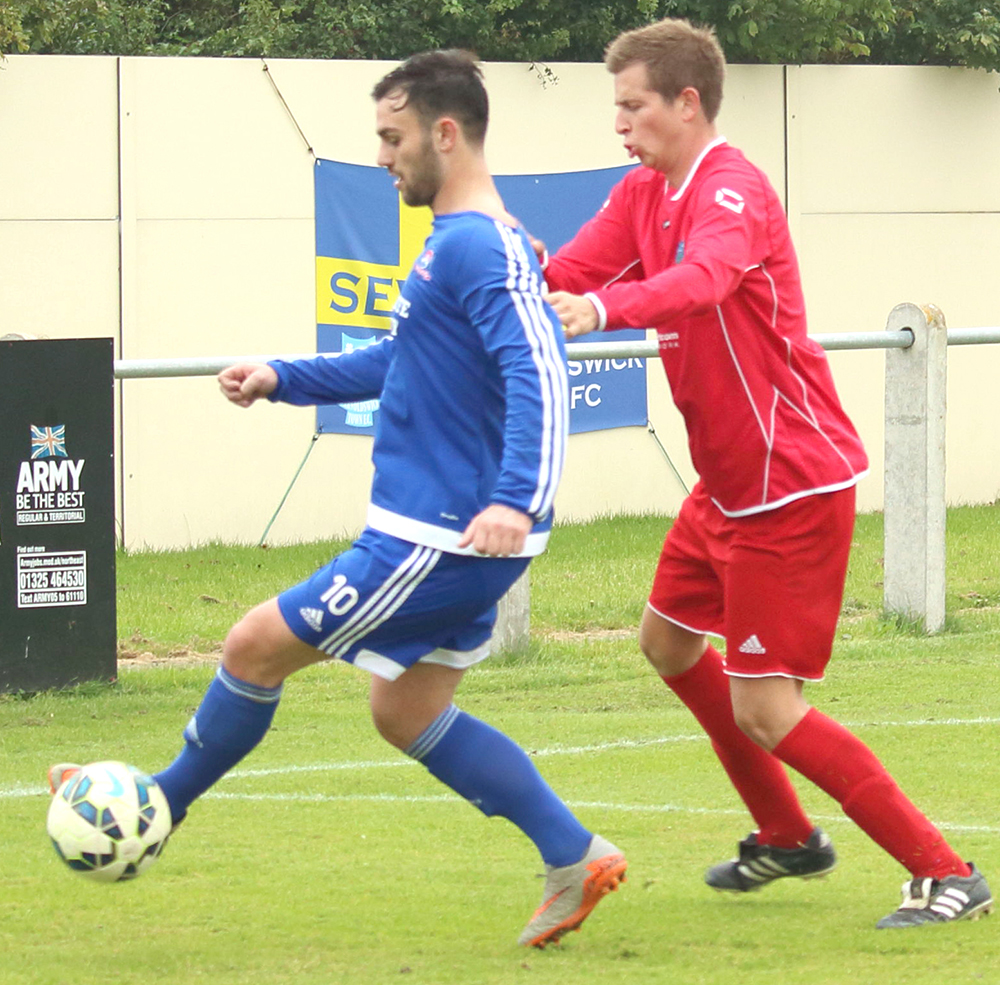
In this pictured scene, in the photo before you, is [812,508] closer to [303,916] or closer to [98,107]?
[303,916]

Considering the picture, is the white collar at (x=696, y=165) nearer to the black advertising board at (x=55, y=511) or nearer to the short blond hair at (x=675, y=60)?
the short blond hair at (x=675, y=60)

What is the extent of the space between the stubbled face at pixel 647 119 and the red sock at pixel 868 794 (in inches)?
56.5

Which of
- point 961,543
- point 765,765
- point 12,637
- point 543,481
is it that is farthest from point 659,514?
point 543,481

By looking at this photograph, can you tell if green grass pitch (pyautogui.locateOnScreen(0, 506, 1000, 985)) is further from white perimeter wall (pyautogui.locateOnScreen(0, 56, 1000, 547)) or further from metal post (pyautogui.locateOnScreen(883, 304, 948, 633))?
white perimeter wall (pyautogui.locateOnScreen(0, 56, 1000, 547))

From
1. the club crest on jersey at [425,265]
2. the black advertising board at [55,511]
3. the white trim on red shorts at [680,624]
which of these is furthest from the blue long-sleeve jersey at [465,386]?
the black advertising board at [55,511]

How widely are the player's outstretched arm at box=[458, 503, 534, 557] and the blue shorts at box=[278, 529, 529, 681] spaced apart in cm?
21

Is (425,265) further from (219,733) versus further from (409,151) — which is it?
(219,733)

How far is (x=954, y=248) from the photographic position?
16.0 metres

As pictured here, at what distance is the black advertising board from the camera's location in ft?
25.0

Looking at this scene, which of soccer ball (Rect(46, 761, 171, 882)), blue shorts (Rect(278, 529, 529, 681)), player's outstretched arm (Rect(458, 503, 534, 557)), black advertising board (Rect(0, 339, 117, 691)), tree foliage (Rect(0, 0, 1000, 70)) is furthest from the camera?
tree foliage (Rect(0, 0, 1000, 70))

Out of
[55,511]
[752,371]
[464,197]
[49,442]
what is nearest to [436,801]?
[752,371]

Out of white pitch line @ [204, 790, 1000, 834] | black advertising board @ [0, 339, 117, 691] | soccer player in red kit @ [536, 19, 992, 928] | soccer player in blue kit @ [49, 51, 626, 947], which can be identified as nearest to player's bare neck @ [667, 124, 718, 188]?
soccer player in red kit @ [536, 19, 992, 928]

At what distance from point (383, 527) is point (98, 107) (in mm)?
10116

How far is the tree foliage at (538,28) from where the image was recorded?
16031 mm
